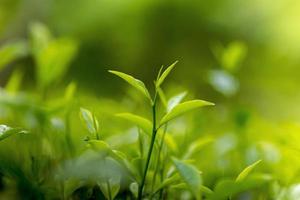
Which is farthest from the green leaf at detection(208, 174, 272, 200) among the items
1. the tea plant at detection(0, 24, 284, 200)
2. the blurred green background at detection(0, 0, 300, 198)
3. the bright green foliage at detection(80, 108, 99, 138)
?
the blurred green background at detection(0, 0, 300, 198)

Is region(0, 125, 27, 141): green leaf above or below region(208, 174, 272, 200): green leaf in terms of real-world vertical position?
above

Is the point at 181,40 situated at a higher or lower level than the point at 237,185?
lower

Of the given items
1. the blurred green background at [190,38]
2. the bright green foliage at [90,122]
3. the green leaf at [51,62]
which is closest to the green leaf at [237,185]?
the bright green foliage at [90,122]

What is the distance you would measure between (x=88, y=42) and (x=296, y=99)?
0.98 m

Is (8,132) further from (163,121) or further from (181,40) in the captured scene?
(181,40)

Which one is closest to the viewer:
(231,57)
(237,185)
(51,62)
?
(237,185)

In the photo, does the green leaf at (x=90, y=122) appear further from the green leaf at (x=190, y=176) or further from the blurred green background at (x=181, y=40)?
the blurred green background at (x=181, y=40)

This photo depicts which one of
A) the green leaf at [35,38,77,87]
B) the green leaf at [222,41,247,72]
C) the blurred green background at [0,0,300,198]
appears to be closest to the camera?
the green leaf at [35,38,77,87]

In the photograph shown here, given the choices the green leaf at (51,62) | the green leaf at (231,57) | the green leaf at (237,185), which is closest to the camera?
the green leaf at (237,185)

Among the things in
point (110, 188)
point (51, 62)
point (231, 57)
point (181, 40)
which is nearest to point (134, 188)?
point (110, 188)

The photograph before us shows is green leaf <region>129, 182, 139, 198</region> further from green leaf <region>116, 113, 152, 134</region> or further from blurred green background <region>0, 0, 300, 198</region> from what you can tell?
blurred green background <region>0, 0, 300, 198</region>

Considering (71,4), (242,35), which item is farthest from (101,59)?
(242,35)

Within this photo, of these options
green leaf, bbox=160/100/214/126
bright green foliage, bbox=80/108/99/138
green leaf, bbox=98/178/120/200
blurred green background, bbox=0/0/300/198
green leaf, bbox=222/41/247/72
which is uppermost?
green leaf, bbox=160/100/214/126

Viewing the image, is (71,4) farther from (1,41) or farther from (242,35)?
(242,35)
